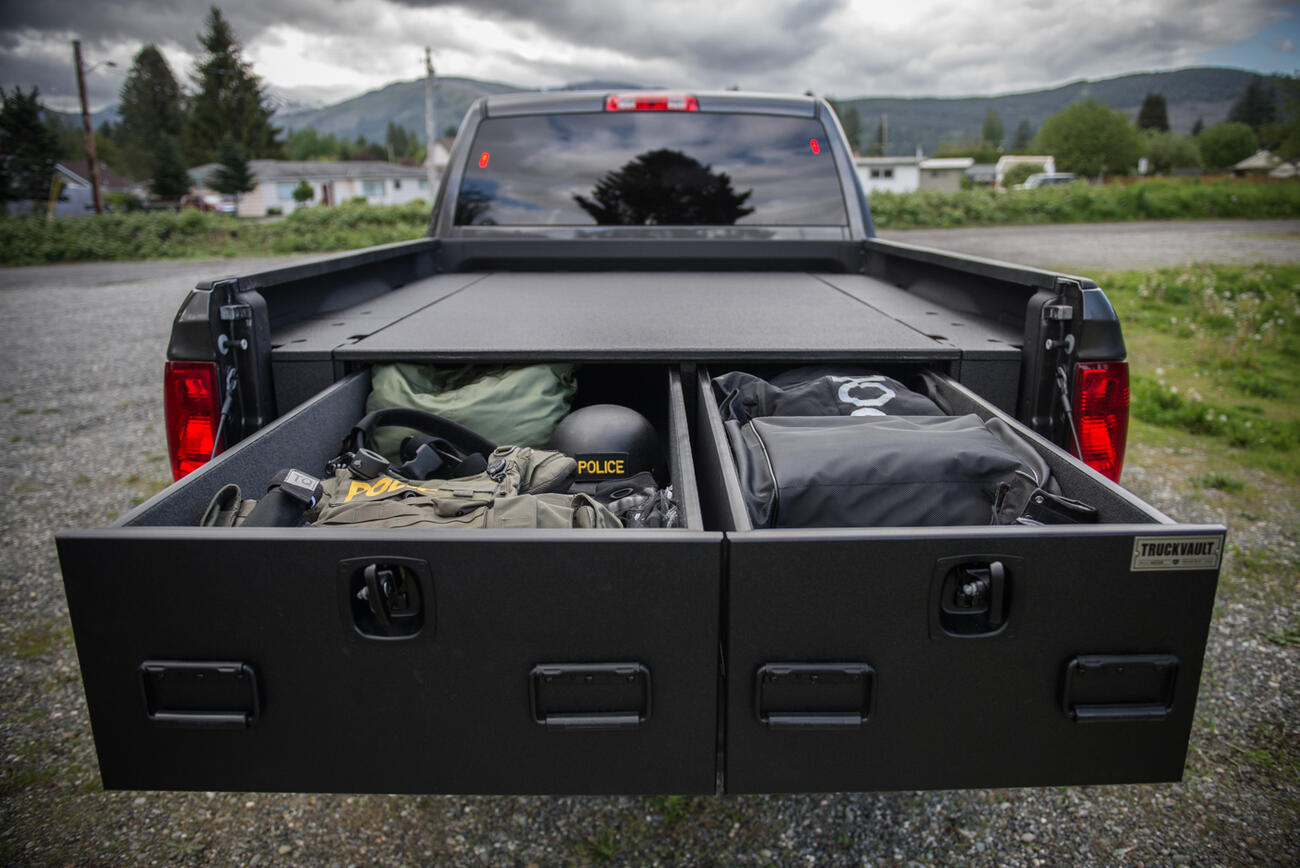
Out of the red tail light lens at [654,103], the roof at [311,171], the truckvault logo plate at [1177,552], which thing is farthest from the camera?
the roof at [311,171]

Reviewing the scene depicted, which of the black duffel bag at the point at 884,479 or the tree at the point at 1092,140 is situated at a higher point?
the tree at the point at 1092,140

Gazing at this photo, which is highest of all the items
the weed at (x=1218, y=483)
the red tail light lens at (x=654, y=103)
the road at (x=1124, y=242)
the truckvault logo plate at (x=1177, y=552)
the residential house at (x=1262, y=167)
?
the residential house at (x=1262, y=167)

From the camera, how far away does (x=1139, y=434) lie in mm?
6160

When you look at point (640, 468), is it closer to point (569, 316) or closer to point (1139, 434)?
point (569, 316)

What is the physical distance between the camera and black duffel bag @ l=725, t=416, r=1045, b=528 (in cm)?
165

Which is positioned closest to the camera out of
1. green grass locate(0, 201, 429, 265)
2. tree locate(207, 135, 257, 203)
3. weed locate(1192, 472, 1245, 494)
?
weed locate(1192, 472, 1245, 494)

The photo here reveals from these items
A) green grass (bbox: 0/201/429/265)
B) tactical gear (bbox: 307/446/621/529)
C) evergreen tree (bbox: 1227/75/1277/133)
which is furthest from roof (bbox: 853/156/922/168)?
tactical gear (bbox: 307/446/621/529)

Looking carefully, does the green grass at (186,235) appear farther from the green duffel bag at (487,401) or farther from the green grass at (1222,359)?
the green duffel bag at (487,401)

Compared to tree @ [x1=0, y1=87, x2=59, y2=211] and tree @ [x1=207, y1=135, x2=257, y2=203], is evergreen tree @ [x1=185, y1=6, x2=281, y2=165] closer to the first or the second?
tree @ [x1=207, y1=135, x2=257, y2=203]

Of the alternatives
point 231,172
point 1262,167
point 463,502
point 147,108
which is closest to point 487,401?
point 463,502

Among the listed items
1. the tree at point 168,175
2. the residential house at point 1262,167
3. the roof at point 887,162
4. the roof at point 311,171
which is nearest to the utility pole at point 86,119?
the tree at point 168,175

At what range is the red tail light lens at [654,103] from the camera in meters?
4.05

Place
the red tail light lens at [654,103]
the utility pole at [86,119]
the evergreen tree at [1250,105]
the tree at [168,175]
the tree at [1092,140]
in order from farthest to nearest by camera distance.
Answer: the evergreen tree at [1250,105] < the tree at [1092,140] < the tree at [168,175] < the utility pole at [86,119] < the red tail light lens at [654,103]

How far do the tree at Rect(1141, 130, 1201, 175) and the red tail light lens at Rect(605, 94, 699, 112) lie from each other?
287ft
